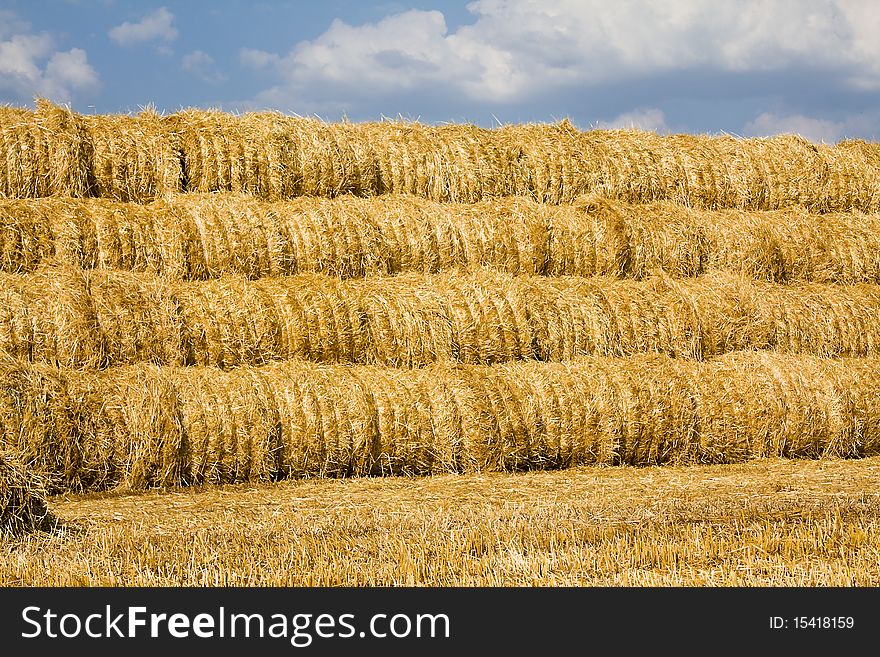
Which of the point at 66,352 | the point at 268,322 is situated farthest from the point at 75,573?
the point at 268,322

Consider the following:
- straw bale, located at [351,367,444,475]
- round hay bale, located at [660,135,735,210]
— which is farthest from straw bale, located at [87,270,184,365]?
round hay bale, located at [660,135,735,210]

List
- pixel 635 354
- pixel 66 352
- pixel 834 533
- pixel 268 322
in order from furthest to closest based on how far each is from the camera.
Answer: pixel 635 354, pixel 268 322, pixel 66 352, pixel 834 533

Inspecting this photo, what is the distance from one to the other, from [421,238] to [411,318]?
38.2 inches

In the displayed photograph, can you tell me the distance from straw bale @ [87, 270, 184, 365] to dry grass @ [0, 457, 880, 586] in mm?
1243

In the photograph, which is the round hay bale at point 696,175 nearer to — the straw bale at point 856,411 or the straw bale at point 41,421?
the straw bale at point 856,411

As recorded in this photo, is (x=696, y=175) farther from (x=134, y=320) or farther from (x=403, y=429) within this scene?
(x=134, y=320)

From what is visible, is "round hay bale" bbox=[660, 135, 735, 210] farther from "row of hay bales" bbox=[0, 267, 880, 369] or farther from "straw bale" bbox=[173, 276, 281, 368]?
"straw bale" bbox=[173, 276, 281, 368]

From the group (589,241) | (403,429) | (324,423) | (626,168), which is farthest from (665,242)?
(324,423)

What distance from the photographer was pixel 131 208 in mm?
9883

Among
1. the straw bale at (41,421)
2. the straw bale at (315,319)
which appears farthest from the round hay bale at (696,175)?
the straw bale at (41,421)

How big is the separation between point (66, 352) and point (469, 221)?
3963 mm

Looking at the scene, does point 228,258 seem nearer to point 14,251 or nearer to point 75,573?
point 14,251

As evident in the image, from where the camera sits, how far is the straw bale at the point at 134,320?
895 centimetres

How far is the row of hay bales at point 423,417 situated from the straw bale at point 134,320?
9.0 inches
